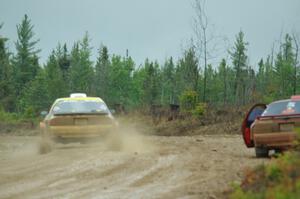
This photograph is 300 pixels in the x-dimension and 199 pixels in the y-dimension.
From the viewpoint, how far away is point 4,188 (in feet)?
36.4

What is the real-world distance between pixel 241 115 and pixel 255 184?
27366 mm

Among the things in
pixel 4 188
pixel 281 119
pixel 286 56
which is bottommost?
pixel 4 188

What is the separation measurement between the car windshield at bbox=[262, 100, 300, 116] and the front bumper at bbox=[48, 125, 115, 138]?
444 centimetres

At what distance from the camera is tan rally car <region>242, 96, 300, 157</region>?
1430 cm

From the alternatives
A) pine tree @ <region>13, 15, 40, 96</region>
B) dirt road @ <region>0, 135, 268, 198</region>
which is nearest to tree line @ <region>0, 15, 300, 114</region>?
pine tree @ <region>13, 15, 40, 96</region>

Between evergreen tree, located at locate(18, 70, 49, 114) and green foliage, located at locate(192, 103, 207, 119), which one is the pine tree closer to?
evergreen tree, located at locate(18, 70, 49, 114)

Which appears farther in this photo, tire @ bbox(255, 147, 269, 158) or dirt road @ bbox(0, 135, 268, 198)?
tire @ bbox(255, 147, 269, 158)

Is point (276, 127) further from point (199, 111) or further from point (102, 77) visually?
point (102, 77)

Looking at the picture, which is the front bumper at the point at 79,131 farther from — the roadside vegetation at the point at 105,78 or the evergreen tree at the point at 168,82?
the evergreen tree at the point at 168,82

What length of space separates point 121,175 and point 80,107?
265 inches

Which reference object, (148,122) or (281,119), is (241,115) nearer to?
(148,122)

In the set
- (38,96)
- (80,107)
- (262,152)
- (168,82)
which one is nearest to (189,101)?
(80,107)

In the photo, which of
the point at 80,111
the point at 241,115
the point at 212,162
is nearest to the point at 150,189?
the point at 212,162

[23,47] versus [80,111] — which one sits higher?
[23,47]
